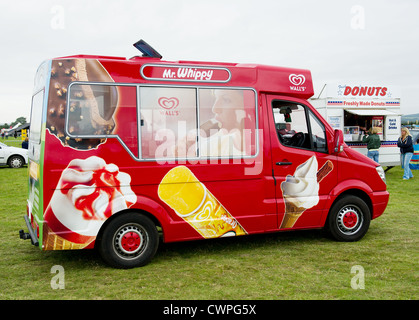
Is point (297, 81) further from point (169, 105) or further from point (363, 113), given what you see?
point (363, 113)

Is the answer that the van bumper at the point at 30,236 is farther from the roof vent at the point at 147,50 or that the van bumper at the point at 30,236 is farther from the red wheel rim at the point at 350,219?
the red wheel rim at the point at 350,219

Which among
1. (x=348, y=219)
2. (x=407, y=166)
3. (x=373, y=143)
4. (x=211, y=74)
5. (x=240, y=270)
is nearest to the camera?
(x=240, y=270)

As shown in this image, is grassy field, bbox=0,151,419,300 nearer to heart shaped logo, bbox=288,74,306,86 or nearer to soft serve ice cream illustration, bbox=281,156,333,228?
soft serve ice cream illustration, bbox=281,156,333,228

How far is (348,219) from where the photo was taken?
267 inches

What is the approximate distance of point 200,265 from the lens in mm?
5715

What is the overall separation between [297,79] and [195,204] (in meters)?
2.42

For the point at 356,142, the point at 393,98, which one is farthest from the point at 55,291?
the point at 393,98

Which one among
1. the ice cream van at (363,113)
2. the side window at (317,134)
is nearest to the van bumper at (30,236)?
the side window at (317,134)

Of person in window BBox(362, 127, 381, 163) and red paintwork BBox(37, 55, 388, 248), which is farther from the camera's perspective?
person in window BBox(362, 127, 381, 163)

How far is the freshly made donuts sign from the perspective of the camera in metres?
5.62

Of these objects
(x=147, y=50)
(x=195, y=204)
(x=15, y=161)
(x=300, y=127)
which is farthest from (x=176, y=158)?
(x=15, y=161)

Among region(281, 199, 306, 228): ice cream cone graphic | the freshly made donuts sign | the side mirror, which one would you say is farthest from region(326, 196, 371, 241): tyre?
the freshly made donuts sign

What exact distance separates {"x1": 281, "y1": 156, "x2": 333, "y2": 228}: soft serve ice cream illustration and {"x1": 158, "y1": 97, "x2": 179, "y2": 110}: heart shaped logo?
192 centimetres

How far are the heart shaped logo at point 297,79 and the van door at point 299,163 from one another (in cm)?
25
